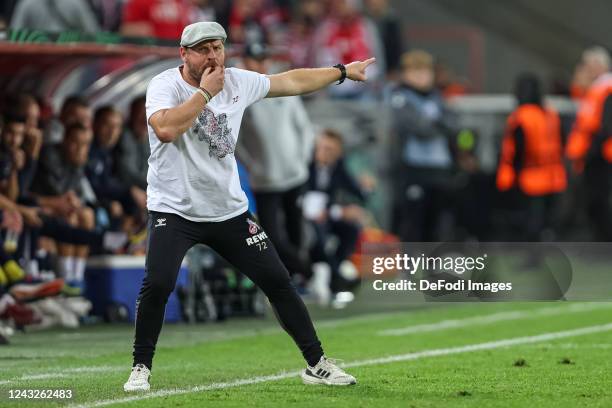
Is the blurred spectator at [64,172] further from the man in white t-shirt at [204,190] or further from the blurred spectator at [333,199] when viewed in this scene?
the man in white t-shirt at [204,190]

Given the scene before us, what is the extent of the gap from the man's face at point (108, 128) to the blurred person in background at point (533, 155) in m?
7.20

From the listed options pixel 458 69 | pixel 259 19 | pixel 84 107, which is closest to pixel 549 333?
pixel 84 107

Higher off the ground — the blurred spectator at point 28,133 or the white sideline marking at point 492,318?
the blurred spectator at point 28,133

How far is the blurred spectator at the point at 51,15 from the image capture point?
55.1 ft

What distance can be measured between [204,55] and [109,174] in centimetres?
679

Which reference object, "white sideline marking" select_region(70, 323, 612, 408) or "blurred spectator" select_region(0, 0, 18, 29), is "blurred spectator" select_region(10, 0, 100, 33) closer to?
"blurred spectator" select_region(0, 0, 18, 29)

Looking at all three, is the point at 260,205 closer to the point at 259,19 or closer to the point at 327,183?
the point at 327,183

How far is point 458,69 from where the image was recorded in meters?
27.2

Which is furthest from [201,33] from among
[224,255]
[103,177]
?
[103,177]

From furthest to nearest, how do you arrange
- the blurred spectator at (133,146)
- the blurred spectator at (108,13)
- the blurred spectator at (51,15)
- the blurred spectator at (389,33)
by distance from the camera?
the blurred spectator at (389,33) → the blurred spectator at (108,13) → the blurred spectator at (51,15) → the blurred spectator at (133,146)

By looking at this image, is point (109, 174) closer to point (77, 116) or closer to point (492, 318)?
point (77, 116)

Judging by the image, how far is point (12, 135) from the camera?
14258 mm

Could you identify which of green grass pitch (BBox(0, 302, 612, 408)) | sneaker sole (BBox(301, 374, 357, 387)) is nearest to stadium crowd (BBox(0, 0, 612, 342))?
green grass pitch (BBox(0, 302, 612, 408))

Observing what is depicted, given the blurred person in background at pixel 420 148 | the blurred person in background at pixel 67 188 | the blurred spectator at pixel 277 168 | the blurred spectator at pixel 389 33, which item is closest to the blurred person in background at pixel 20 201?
the blurred person in background at pixel 67 188
